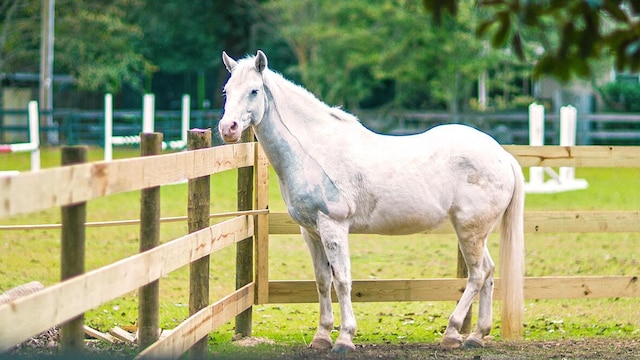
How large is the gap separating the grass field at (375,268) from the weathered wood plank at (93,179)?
1.63 meters

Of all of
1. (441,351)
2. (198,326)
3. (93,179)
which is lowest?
(441,351)

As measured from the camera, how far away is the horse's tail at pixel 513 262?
6406mm

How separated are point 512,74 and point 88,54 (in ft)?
46.6

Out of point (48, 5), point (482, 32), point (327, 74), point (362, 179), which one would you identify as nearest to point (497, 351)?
point (362, 179)

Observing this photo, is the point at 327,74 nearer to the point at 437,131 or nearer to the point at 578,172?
the point at 578,172

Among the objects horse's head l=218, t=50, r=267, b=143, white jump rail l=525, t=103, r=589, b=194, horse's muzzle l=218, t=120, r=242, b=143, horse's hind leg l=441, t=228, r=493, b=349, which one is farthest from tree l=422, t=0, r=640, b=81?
white jump rail l=525, t=103, r=589, b=194

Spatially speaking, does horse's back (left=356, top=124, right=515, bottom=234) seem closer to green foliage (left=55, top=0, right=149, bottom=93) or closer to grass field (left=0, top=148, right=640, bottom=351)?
grass field (left=0, top=148, right=640, bottom=351)

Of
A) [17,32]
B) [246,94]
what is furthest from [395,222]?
[17,32]

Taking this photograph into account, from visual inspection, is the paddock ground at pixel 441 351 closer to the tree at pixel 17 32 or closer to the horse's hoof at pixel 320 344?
the horse's hoof at pixel 320 344

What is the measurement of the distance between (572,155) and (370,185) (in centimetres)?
177

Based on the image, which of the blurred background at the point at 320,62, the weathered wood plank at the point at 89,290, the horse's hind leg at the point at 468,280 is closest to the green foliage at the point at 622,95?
the blurred background at the point at 320,62

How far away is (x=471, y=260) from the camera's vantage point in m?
6.42

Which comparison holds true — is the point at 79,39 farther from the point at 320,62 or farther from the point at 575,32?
the point at 575,32

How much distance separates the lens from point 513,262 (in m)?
6.41
